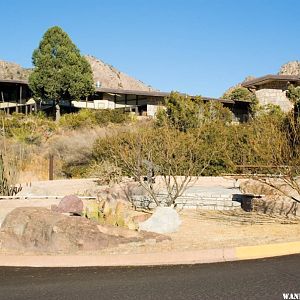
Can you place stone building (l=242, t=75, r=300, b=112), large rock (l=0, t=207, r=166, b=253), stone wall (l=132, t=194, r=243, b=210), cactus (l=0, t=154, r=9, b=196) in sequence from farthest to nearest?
stone building (l=242, t=75, r=300, b=112) < cactus (l=0, t=154, r=9, b=196) < stone wall (l=132, t=194, r=243, b=210) < large rock (l=0, t=207, r=166, b=253)

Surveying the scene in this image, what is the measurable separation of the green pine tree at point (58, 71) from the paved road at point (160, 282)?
33.5 m

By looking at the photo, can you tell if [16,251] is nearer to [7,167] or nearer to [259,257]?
[259,257]

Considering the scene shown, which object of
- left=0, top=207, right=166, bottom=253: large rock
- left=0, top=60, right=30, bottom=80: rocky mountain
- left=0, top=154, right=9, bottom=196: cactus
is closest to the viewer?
left=0, top=207, right=166, bottom=253: large rock

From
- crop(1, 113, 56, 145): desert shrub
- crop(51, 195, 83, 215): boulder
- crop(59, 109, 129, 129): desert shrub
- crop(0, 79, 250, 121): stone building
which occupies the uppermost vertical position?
crop(0, 79, 250, 121): stone building

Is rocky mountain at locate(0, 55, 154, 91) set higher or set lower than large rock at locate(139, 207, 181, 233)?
higher

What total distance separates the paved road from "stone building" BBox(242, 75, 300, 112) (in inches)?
1385

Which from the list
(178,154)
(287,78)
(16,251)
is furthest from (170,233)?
(287,78)

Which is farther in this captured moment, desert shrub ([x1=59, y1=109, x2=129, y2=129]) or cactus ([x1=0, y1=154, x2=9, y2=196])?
desert shrub ([x1=59, y1=109, x2=129, y2=129])

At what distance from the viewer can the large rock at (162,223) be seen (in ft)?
31.6

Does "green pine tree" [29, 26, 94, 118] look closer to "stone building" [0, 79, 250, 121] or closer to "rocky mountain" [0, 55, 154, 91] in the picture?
"stone building" [0, 79, 250, 121]

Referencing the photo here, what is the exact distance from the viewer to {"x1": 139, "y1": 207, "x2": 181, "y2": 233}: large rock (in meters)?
9.62

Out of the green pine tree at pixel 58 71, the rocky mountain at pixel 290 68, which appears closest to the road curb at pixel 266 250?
the green pine tree at pixel 58 71

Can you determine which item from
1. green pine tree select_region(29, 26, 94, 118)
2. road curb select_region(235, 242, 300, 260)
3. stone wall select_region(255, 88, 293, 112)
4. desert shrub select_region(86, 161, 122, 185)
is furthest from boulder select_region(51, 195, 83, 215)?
stone wall select_region(255, 88, 293, 112)

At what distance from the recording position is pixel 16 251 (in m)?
8.07
